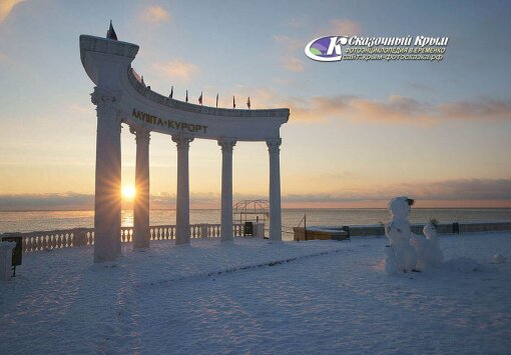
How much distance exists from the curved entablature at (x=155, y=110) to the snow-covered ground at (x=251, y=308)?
9.22 m

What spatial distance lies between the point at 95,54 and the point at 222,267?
11934 millimetres

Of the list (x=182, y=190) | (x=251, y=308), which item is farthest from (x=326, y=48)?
(x=251, y=308)

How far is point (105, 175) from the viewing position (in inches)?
652

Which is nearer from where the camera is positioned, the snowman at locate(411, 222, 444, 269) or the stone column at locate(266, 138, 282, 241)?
the snowman at locate(411, 222, 444, 269)

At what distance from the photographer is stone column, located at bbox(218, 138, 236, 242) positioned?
2719 cm

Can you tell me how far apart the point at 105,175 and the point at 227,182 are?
12188mm

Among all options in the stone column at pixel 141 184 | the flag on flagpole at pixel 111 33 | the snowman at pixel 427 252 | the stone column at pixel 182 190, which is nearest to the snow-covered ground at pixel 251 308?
the snowman at pixel 427 252

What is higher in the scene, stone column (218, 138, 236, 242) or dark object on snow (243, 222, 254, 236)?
stone column (218, 138, 236, 242)

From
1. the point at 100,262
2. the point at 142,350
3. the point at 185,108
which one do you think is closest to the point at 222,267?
the point at 100,262

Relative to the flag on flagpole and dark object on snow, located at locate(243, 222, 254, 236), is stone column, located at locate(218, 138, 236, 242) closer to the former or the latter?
dark object on snow, located at locate(243, 222, 254, 236)

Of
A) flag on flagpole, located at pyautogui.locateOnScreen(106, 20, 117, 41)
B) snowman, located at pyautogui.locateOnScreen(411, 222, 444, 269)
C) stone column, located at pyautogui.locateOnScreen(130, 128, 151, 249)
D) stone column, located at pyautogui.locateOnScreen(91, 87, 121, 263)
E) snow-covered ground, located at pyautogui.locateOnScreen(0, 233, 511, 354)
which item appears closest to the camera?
snow-covered ground, located at pyautogui.locateOnScreen(0, 233, 511, 354)

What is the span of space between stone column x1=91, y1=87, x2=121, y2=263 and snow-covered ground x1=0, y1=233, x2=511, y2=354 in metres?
1.23

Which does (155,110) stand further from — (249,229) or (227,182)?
(249,229)

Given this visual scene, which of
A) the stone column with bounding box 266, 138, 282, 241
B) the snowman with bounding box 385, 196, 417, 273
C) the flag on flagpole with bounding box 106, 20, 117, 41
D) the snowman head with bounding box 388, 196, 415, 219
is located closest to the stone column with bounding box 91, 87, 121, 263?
the flag on flagpole with bounding box 106, 20, 117, 41
